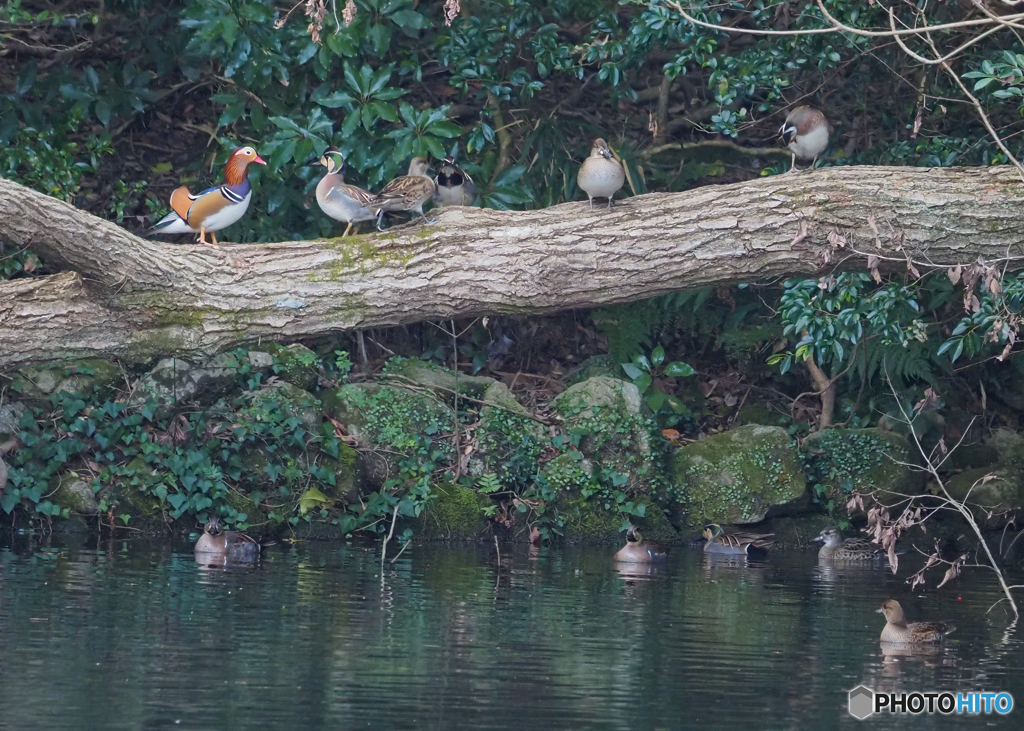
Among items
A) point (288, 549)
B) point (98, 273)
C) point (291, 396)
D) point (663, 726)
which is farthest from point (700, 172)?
point (663, 726)

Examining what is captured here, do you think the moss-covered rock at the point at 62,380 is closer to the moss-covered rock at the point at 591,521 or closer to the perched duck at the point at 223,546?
the perched duck at the point at 223,546

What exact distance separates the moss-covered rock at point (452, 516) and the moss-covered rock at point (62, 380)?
2.80 meters

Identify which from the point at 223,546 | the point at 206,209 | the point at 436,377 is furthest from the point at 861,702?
the point at 436,377

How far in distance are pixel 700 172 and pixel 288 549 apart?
5622 mm

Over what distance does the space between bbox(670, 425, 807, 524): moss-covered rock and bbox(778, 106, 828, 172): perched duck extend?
2.54 metres

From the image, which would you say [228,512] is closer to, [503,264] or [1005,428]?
[503,264]

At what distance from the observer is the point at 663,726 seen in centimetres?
500

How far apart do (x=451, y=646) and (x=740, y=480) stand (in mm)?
5444

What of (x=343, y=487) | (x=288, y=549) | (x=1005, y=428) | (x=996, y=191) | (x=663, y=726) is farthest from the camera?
(x=1005, y=428)

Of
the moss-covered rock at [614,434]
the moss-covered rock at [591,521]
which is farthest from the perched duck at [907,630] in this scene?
the moss-covered rock at [614,434]

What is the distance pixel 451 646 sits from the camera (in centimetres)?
627

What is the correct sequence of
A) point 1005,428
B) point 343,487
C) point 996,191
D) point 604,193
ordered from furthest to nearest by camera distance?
point 1005,428
point 343,487
point 604,193
point 996,191

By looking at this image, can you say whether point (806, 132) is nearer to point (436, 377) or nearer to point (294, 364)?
point (436, 377)

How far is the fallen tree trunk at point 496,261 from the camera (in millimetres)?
8258
